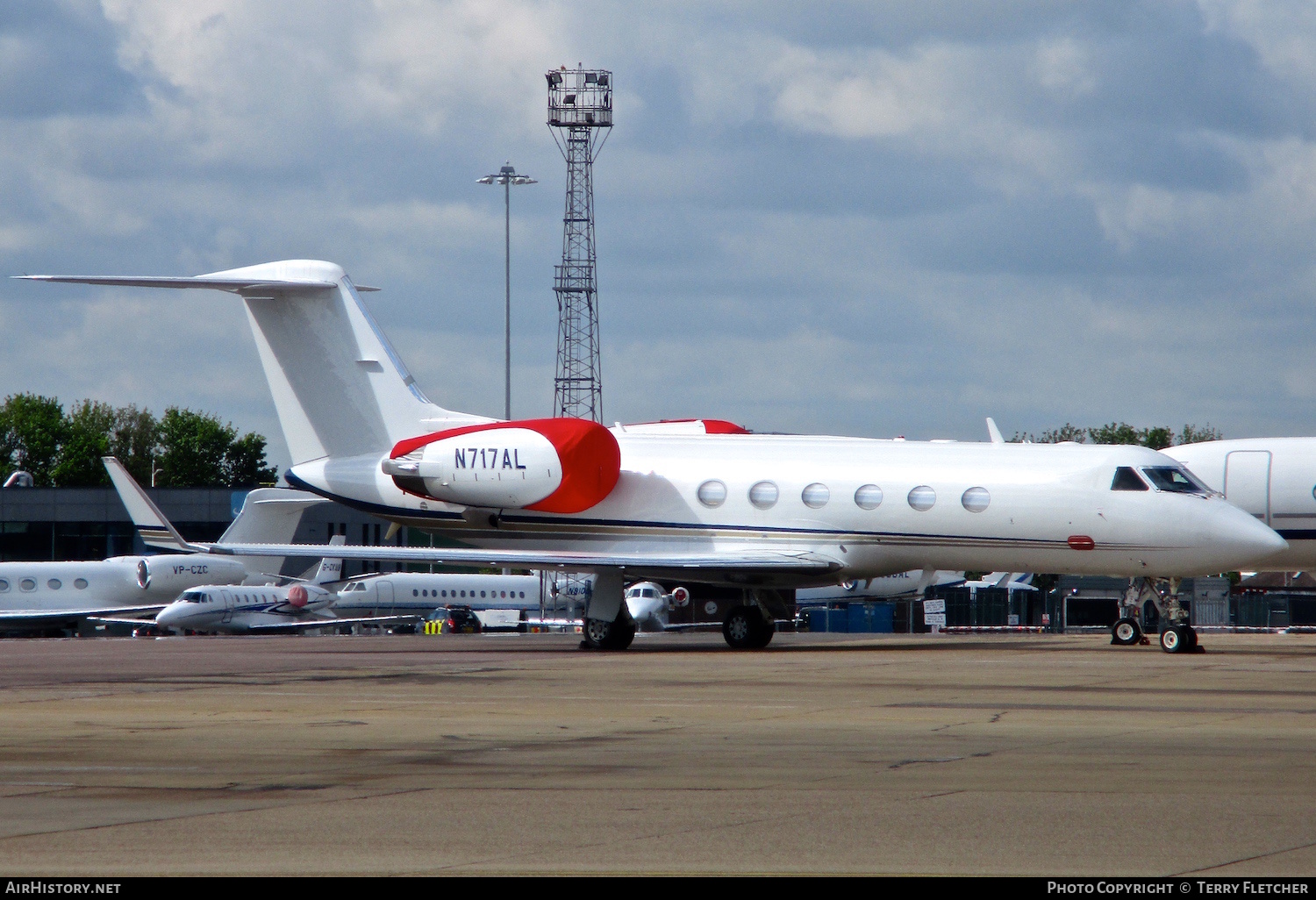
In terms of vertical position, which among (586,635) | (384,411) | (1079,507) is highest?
(384,411)

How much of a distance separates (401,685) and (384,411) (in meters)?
12.2

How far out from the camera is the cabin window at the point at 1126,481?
23.7 m

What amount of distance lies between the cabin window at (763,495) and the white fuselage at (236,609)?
2421cm

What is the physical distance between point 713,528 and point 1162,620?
7.48m

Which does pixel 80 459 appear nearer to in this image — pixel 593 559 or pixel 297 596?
pixel 297 596

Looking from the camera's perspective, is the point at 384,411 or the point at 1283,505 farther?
the point at 384,411

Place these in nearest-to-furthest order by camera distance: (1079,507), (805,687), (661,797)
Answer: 1. (661,797)
2. (805,687)
3. (1079,507)

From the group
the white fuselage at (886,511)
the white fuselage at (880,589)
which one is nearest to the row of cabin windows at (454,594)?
the white fuselage at (880,589)

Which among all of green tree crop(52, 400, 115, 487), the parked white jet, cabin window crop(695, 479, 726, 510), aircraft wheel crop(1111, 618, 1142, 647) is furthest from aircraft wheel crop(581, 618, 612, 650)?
green tree crop(52, 400, 115, 487)

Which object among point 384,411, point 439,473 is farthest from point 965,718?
point 384,411

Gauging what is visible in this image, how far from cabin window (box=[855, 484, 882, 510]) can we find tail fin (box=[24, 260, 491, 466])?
7.60 metres

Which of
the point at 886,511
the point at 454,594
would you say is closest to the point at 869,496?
the point at 886,511
